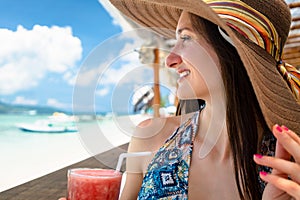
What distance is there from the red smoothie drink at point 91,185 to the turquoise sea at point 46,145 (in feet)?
0.14

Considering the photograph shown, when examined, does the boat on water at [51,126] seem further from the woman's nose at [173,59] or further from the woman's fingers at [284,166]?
the woman's fingers at [284,166]

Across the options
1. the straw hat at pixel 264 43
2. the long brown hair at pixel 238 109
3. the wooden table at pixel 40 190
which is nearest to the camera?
the straw hat at pixel 264 43

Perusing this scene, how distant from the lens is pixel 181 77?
31.8 inches

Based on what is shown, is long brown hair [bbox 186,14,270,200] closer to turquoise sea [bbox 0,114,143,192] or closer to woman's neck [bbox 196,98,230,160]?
woman's neck [bbox 196,98,230,160]

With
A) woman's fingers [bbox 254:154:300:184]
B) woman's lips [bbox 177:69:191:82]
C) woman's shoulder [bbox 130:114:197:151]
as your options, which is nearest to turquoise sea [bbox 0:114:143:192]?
woman's shoulder [bbox 130:114:197:151]

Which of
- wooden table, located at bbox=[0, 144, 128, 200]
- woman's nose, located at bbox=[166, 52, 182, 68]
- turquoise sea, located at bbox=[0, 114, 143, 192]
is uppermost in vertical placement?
woman's nose, located at bbox=[166, 52, 182, 68]

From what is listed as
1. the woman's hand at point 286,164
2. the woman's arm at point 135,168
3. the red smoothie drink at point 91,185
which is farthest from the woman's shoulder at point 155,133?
the woman's hand at point 286,164

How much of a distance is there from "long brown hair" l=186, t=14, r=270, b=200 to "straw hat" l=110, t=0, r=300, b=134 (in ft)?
0.32

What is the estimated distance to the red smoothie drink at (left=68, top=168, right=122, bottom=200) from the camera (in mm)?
582

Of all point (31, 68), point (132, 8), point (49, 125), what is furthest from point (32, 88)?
point (132, 8)

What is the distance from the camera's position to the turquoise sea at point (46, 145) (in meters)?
0.60

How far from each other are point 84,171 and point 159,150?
1.01ft

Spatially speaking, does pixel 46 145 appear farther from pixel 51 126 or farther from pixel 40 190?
pixel 40 190

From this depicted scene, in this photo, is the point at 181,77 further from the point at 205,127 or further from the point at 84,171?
the point at 84,171
